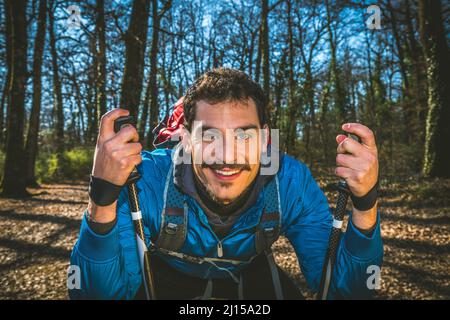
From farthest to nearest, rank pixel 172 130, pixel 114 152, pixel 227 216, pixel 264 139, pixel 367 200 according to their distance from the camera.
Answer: pixel 172 130 → pixel 264 139 → pixel 227 216 → pixel 367 200 → pixel 114 152

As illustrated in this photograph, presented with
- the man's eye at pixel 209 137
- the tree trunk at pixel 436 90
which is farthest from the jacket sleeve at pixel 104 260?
the tree trunk at pixel 436 90

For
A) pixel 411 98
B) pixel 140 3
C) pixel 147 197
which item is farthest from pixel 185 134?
pixel 411 98

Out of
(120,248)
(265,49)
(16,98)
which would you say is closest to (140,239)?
(120,248)

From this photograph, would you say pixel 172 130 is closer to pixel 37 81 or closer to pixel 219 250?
pixel 219 250

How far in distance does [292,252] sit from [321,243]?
3.82 m

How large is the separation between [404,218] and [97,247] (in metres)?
7.87

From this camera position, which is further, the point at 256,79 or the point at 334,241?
the point at 256,79

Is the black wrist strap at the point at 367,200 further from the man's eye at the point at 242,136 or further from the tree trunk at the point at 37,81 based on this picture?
the tree trunk at the point at 37,81

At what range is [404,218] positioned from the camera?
25.1 ft

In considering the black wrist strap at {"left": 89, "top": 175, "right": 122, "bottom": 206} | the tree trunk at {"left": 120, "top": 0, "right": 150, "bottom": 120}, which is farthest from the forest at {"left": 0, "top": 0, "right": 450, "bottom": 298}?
the black wrist strap at {"left": 89, "top": 175, "right": 122, "bottom": 206}

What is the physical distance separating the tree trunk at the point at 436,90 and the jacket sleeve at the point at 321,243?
9388 millimetres

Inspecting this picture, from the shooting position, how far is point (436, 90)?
9.79 m

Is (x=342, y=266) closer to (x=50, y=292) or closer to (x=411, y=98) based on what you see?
(x=50, y=292)

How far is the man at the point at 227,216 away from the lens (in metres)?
2.01
